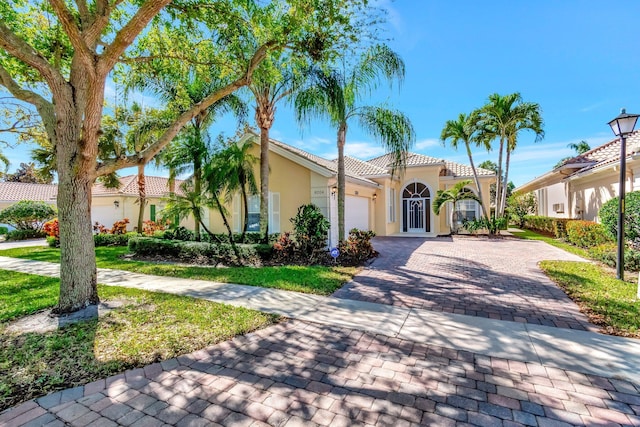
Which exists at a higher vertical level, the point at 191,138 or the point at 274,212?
the point at 191,138

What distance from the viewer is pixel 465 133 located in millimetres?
19453

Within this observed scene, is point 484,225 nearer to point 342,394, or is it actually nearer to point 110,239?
point 342,394

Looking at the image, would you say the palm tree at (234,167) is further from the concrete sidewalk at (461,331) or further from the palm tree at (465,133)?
the palm tree at (465,133)

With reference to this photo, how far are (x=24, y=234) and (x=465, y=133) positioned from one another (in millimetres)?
32321

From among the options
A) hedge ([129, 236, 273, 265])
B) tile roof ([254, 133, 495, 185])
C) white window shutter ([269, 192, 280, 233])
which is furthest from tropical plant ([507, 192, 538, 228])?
hedge ([129, 236, 273, 265])

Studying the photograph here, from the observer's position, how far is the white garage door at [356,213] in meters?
15.1

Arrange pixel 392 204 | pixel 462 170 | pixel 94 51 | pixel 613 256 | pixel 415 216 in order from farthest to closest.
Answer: pixel 462 170, pixel 415 216, pixel 392 204, pixel 613 256, pixel 94 51

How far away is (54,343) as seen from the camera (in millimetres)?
4430

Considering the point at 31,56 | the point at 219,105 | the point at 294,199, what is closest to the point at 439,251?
the point at 294,199

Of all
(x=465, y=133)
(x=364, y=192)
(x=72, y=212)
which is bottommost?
(x=72, y=212)

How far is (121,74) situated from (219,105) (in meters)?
3.89

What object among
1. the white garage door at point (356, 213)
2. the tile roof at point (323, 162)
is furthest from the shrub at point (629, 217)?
the white garage door at point (356, 213)

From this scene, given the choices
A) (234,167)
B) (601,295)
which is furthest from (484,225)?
(234,167)

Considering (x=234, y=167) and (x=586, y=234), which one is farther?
(x=586, y=234)
